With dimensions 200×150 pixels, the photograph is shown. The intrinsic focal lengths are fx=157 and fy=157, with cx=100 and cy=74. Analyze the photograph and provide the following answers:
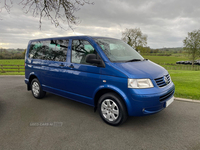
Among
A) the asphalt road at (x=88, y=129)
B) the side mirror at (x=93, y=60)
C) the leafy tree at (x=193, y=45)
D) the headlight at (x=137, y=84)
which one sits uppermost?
the leafy tree at (x=193, y=45)

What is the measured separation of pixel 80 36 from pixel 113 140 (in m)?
2.72

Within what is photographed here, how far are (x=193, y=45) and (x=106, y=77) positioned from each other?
45.3m

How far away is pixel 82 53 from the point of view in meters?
4.04

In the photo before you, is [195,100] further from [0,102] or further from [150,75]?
[0,102]

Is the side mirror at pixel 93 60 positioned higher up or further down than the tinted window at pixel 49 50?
further down

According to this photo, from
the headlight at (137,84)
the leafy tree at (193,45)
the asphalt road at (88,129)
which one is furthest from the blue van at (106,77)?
the leafy tree at (193,45)

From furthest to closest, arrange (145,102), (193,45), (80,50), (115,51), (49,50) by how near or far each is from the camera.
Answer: (193,45) → (49,50) → (80,50) → (115,51) → (145,102)

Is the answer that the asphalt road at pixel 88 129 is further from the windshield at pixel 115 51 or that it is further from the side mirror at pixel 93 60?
the windshield at pixel 115 51

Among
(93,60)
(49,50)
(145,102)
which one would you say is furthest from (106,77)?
(49,50)

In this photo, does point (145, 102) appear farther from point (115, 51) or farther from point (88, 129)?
point (115, 51)

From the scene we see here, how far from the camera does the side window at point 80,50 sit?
3.92m

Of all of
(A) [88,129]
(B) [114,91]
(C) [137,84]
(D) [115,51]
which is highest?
(D) [115,51]

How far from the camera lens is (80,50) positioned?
13.5 feet

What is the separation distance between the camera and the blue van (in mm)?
3244
